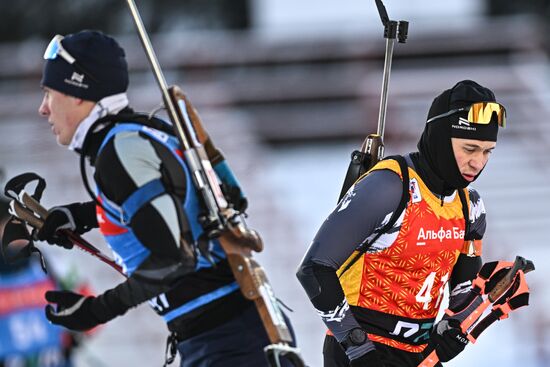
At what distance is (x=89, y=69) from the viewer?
4.18 m

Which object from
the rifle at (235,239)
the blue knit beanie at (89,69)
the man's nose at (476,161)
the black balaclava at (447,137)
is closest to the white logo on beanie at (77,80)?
the blue knit beanie at (89,69)

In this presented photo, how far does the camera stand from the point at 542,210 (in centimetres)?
1185

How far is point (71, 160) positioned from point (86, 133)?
7354mm

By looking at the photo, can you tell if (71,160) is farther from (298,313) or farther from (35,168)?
(298,313)

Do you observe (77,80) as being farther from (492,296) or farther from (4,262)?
(4,262)

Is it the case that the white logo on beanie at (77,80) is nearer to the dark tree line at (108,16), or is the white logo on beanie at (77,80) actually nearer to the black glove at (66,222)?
the black glove at (66,222)

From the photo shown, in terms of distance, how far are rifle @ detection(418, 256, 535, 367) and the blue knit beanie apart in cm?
124

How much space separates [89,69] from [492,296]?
141 cm

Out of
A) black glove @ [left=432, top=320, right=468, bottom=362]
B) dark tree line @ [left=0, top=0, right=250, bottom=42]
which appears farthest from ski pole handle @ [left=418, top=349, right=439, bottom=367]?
dark tree line @ [left=0, top=0, right=250, bottom=42]

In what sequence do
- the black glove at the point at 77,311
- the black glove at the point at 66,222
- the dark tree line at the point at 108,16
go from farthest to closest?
the dark tree line at the point at 108,16, the black glove at the point at 66,222, the black glove at the point at 77,311

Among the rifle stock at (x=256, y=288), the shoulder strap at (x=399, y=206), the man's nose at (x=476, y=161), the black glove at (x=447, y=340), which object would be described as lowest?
the black glove at (x=447, y=340)

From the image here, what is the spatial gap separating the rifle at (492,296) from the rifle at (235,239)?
0.70 metres

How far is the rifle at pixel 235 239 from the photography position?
3.92m

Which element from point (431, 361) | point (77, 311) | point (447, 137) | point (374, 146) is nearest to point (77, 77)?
point (77, 311)
